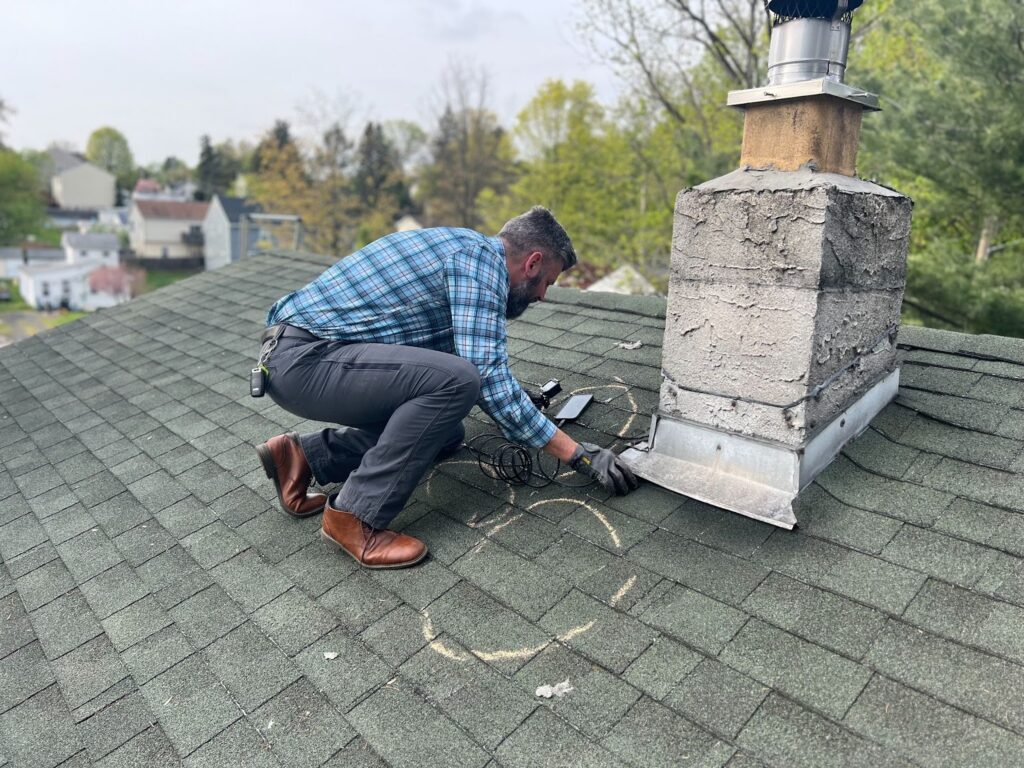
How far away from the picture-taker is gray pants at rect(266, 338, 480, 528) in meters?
2.13

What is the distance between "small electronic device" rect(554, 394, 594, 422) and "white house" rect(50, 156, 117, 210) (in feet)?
269

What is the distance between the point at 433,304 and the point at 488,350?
0.29 metres

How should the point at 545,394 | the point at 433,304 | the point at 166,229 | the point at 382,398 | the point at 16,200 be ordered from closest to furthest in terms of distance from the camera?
1. the point at 382,398
2. the point at 433,304
3. the point at 545,394
4. the point at 16,200
5. the point at 166,229

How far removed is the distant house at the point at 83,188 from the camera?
229ft

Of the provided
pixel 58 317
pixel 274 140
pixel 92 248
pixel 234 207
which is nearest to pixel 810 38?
pixel 274 140

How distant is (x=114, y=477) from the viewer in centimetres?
320

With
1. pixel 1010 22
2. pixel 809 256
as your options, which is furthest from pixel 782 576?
pixel 1010 22

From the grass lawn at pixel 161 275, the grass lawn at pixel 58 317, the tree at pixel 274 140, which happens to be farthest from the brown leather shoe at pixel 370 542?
the grass lawn at pixel 161 275

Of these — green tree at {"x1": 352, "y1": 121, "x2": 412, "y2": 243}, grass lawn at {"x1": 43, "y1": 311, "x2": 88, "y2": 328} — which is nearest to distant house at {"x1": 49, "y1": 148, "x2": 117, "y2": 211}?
grass lawn at {"x1": 43, "y1": 311, "x2": 88, "y2": 328}

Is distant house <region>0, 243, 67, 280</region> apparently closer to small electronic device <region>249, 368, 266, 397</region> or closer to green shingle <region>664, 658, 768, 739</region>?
small electronic device <region>249, 368, 266, 397</region>

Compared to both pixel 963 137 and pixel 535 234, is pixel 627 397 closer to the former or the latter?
pixel 535 234

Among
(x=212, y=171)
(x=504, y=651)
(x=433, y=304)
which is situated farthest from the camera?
(x=212, y=171)

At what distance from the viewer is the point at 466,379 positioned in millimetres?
2127

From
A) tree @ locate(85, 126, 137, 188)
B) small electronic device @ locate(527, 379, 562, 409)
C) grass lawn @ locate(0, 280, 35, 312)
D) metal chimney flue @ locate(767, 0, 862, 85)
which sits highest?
tree @ locate(85, 126, 137, 188)
